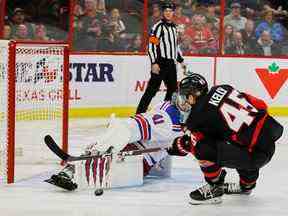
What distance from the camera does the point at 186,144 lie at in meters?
3.79

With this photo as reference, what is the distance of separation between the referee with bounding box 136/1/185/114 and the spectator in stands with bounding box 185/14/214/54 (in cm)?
171

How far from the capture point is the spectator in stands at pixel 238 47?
8.50 metres

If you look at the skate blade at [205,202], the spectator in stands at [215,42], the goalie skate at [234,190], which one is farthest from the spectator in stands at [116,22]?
the skate blade at [205,202]

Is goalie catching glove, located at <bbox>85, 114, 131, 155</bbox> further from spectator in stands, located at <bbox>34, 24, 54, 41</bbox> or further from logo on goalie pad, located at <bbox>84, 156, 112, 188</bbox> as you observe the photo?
spectator in stands, located at <bbox>34, 24, 54, 41</bbox>

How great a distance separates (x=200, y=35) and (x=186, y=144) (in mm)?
5001

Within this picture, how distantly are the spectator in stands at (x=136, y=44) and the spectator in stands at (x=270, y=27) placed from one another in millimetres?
1481

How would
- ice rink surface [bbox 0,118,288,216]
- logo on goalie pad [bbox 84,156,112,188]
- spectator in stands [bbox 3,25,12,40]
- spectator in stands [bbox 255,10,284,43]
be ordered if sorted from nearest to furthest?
ice rink surface [bbox 0,118,288,216] < logo on goalie pad [bbox 84,156,112,188] < spectator in stands [bbox 3,25,12,40] < spectator in stands [bbox 255,10,284,43]

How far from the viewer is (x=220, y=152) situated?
3602mm

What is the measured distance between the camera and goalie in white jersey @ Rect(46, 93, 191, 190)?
3.92m

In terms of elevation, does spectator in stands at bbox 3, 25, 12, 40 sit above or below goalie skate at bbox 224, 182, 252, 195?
above

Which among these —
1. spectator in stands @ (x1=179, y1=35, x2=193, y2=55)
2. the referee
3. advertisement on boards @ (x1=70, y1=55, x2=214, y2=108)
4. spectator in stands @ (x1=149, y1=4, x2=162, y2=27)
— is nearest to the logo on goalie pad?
the referee

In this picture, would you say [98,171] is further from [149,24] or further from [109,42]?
[149,24]

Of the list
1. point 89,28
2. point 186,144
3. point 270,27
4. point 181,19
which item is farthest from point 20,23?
point 186,144

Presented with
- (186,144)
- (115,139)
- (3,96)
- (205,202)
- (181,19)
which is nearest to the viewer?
(205,202)
